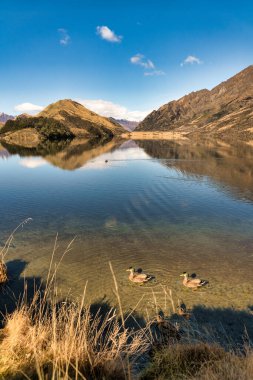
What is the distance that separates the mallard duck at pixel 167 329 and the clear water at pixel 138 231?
2080mm

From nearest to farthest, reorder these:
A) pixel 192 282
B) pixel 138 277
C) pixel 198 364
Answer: pixel 198 364 < pixel 192 282 < pixel 138 277

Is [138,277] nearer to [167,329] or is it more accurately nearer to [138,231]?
[167,329]

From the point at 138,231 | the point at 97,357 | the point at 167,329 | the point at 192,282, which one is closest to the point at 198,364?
the point at 97,357

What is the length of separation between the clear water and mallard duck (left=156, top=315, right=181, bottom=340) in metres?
2.08

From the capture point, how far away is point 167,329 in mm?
12969

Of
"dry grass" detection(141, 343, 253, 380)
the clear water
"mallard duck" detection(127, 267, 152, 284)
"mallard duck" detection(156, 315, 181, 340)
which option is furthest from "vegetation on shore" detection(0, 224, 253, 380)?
"mallard duck" detection(127, 267, 152, 284)

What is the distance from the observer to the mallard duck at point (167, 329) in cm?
1252

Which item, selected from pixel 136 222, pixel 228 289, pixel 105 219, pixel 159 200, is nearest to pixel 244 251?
pixel 228 289

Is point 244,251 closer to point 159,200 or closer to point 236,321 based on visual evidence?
point 236,321

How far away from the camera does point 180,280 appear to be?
1816 cm

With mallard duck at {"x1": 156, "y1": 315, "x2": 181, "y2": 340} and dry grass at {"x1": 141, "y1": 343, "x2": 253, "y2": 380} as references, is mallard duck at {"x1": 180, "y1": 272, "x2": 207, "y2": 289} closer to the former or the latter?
mallard duck at {"x1": 156, "y1": 315, "x2": 181, "y2": 340}

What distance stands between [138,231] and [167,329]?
45.2 ft

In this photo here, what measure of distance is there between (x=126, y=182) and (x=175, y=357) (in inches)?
1590

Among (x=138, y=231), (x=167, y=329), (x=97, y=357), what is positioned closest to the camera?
(x=97, y=357)
